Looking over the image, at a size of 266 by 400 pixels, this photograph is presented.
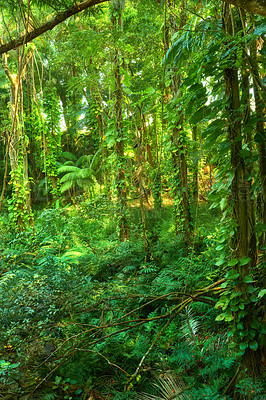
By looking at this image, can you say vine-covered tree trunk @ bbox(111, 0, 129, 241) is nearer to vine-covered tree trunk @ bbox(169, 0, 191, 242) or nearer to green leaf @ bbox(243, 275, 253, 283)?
vine-covered tree trunk @ bbox(169, 0, 191, 242)

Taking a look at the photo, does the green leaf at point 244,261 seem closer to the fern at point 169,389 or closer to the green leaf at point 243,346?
the green leaf at point 243,346

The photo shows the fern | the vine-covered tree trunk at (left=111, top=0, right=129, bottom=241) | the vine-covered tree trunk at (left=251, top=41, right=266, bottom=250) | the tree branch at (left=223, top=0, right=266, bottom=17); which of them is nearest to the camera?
the tree branch at (left=223, top=0, right=266, bottom=17)

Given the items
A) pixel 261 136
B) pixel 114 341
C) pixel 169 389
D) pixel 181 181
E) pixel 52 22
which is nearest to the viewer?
pixel 261 136

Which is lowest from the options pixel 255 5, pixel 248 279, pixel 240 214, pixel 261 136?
pixel 248 279

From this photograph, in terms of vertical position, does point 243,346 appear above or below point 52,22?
below

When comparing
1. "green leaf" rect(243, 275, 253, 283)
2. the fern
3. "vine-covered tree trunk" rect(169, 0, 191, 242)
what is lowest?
the fern

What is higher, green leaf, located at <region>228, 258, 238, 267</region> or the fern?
green leaf, located at <region>228, 258, 238, 267</region>

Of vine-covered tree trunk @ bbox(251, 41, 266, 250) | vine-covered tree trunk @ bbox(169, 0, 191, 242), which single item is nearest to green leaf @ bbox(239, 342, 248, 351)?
vine-covered tree trunk @ bbox(251, 41, 266, 250)

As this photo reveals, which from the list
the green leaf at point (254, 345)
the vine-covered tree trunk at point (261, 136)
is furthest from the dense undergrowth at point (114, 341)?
the vine-covered tree trunk at point (261, 136)

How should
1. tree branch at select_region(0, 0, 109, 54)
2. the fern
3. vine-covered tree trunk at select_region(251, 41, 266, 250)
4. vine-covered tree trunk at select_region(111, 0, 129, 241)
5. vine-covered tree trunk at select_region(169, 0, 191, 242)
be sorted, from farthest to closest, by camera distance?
1. vine-covered tree trunk at select_region(111, 0, 129, 241)
2. vine-covered tree trunk at select_region(169, 0, 191, 242)
3. the fern
4. tree branch at select_region(0, 0, 109, 54)
5. vine-covered tree trunk at select_region(251, 41, 266, 250)

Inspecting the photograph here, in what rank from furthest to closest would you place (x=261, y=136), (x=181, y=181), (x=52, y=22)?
(x=181, y=181)
(x=52, y=22)
(x=261, y=136)

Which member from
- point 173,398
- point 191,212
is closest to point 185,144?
point 191,212

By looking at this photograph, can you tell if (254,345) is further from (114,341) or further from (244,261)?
(114,341)

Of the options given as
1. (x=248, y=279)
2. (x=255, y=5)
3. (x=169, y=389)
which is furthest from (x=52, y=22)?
(x=169, y=389)
